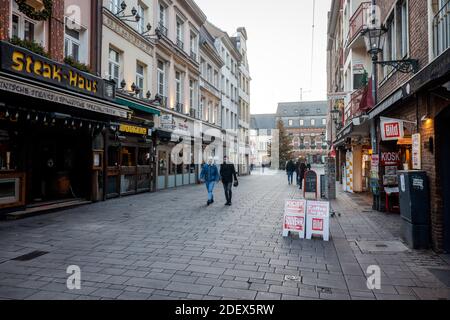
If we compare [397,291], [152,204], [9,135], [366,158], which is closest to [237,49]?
[366,158]

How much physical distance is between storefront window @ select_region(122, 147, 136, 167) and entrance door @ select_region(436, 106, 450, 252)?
1244 centimetres

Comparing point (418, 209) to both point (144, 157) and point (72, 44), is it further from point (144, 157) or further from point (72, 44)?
point (144, 157)

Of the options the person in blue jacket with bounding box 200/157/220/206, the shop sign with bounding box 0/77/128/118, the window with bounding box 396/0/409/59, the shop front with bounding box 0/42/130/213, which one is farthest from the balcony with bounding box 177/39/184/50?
the window with bounding box 396/0/409/59

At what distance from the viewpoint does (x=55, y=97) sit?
8.71 meters

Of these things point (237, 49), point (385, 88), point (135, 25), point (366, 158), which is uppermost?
point (237, 49)

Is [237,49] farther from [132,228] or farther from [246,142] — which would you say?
[132,228]

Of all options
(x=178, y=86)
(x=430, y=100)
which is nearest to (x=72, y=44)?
(x=178, y=86)

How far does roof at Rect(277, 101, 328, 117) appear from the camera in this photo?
86438 mm

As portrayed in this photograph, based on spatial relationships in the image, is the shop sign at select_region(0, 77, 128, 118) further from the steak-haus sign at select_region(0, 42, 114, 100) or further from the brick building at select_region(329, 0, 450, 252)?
the brick building at select_region(329, 0, 450, 252)

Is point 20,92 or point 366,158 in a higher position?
point 20,92

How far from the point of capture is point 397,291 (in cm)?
429

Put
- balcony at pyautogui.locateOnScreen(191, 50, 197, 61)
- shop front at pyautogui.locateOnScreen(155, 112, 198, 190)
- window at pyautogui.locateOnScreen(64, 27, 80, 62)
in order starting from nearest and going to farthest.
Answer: window at pyautogui.locateOnScreen(64, 27, 80, 62) < shop front at pyautogui.locateOnScreen(155, 112, 198, 190) < balcony at pyautogui.locateOnScreen(191, 50, 197, 61)

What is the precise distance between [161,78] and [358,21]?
11.1m
